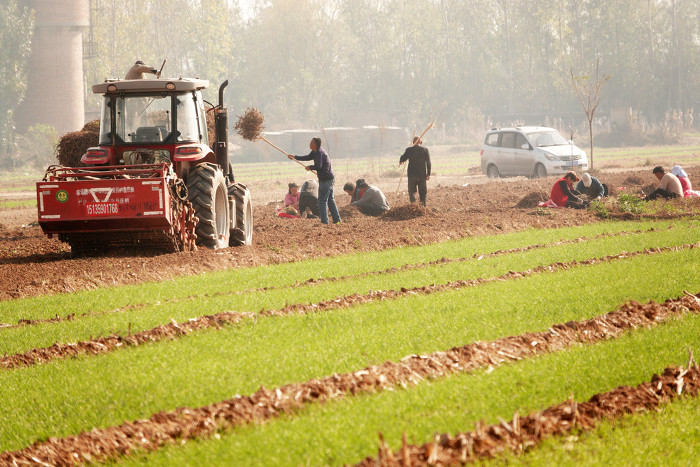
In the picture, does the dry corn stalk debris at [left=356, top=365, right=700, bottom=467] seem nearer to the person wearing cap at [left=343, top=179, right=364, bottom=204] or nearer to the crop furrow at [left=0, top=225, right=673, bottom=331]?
the crop furrow at [left=0, top=225, right=673, bottom=331]

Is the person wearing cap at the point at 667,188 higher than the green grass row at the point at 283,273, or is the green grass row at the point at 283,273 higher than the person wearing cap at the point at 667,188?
the person wearing cap at the point at 667,188

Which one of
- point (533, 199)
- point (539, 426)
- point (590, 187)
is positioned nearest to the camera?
point (539, 426)

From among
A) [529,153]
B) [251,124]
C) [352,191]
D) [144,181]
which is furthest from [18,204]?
[529,153]

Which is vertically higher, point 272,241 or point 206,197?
point 206,197

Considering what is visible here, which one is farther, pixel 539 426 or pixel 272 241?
pixel 272 241

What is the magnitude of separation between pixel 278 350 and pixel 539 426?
2.85 meters

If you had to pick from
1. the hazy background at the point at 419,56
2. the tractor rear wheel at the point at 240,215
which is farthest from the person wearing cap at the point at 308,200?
the hazy background at the point at 419,56

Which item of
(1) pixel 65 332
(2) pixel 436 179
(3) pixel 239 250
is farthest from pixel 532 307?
(2) pixel 436 179

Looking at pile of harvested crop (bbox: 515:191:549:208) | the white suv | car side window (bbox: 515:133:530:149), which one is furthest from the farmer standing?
car side window (bbox: 515:133:530:149)

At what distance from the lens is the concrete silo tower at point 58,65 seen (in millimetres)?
52062

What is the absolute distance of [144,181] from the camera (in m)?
11.5

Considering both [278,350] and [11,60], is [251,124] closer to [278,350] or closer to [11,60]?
[278,350]

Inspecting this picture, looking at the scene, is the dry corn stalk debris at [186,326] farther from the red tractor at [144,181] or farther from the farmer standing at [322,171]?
the farmer standing at [322,171]

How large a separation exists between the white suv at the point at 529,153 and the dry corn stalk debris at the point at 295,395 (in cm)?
2203
